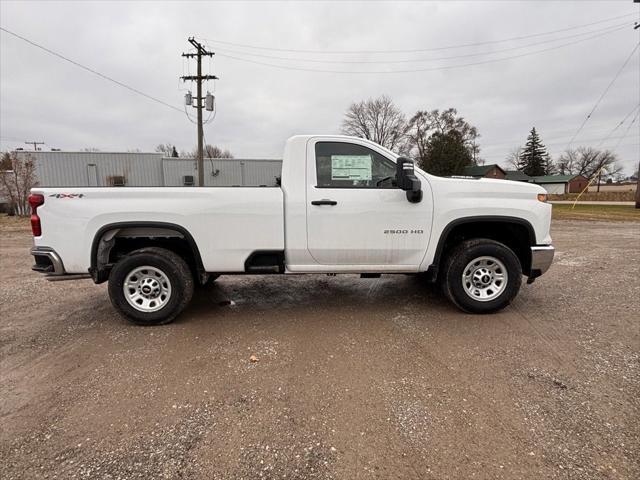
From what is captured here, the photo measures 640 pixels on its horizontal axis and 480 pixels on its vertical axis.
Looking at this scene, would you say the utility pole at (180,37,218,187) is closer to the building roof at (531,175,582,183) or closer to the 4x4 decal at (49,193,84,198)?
the 4x4 decal at (49,193,84,198)

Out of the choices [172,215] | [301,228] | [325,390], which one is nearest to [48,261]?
[172,215]

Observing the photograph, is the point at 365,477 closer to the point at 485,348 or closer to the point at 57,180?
the point at 485,348

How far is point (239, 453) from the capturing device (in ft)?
7.13

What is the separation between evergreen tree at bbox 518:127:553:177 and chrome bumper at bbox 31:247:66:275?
95.0 m

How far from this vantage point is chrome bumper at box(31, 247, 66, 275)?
153 inches

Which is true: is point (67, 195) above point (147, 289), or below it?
above

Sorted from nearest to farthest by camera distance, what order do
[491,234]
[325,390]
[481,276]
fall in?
[325,390]
[481,276]
[491,234]

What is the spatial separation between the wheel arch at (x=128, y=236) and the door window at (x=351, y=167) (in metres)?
1.56

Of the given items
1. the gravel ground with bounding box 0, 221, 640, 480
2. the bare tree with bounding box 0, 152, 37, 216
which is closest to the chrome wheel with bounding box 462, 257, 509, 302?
the gravel ground with bounding box 0, 221, 640, 480

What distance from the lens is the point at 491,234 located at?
4.57m

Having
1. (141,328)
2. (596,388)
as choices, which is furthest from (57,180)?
(596,388)

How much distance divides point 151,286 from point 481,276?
3.74m

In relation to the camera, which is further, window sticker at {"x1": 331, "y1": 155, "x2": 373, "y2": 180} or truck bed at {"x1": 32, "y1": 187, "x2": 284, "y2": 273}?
window sticker at {"x1": 331, "y1": 155, "x2": 373, "y2": 180}

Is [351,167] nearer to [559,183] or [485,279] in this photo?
[485,279]
